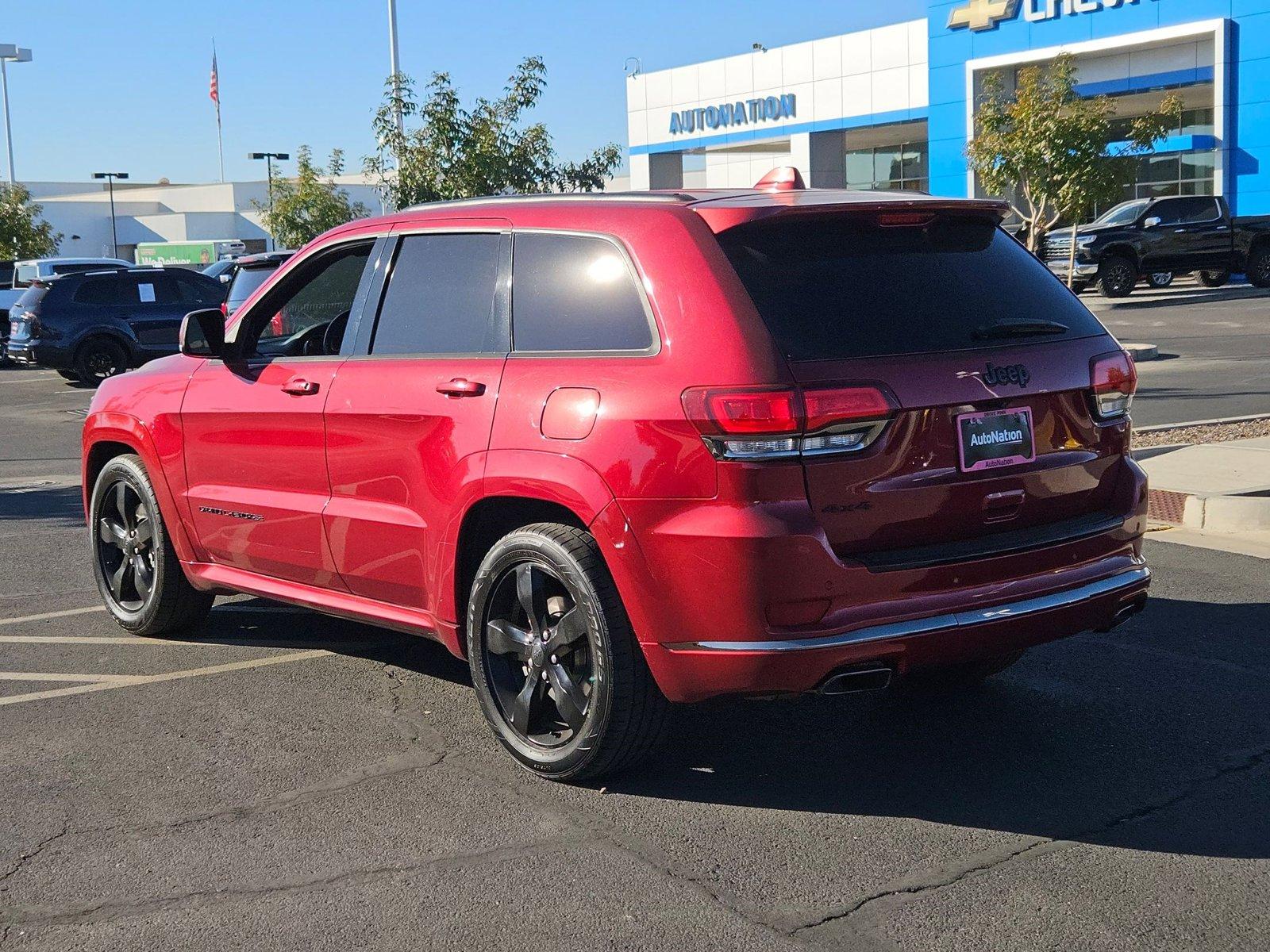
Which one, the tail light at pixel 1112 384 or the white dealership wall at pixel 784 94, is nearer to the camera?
the tail light at pixel 1112 384

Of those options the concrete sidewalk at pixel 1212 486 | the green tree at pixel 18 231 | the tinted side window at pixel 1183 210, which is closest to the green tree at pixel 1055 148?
the tinted side window at pixel 1183 210

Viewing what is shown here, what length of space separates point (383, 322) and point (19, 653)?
8.21 feet

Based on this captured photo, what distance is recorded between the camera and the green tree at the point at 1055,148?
1201 inches

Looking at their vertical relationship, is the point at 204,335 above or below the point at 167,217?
below

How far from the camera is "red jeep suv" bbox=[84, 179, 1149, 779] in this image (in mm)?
4121

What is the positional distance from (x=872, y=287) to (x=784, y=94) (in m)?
50.6

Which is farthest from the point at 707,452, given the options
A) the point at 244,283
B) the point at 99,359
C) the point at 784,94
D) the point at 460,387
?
the point at 784,94

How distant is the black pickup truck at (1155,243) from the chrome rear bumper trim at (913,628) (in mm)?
28258

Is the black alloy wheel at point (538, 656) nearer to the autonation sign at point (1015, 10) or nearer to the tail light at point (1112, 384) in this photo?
the tail light at point (1112, 384)

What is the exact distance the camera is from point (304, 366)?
18.5ft

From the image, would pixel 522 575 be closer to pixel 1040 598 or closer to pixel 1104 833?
pixel 1040 598

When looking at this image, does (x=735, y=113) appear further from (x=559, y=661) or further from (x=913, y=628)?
(x=913, y=628)

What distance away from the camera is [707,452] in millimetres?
4117

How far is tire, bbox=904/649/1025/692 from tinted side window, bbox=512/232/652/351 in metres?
1.87
